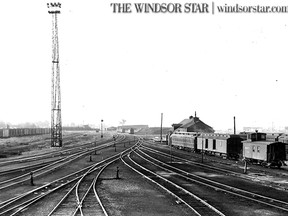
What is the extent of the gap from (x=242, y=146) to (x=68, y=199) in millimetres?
27069

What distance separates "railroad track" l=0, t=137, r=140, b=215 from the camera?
13.8 m

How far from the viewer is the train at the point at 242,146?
98.6ft

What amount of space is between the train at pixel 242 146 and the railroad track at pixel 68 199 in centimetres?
1532

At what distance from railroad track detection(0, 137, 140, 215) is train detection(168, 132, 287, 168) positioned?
15.3m

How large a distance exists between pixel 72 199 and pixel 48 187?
4.20 metres

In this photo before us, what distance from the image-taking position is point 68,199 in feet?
53.3

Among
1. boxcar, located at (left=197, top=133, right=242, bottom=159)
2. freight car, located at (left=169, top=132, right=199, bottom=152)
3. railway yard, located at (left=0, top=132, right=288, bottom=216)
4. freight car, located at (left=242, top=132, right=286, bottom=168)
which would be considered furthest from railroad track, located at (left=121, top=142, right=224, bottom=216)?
freight car, located at (left=169, top=132, right=199, bottom=152)

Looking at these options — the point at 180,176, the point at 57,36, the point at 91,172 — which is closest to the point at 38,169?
the point at 91,172

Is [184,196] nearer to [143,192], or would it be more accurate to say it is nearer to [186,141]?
[143,192]

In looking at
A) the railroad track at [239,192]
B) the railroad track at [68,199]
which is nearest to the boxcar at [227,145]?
the railroad track at [239,192]

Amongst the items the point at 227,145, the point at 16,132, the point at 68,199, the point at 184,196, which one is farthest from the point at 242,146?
the point at 16,132

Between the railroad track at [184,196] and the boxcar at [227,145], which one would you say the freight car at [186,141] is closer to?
the boxcar at [227,145]

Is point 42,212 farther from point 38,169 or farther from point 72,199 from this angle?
point 38,169

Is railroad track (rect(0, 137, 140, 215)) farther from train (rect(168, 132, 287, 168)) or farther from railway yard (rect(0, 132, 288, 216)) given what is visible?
train (rect(168, 132, 287, 168))
